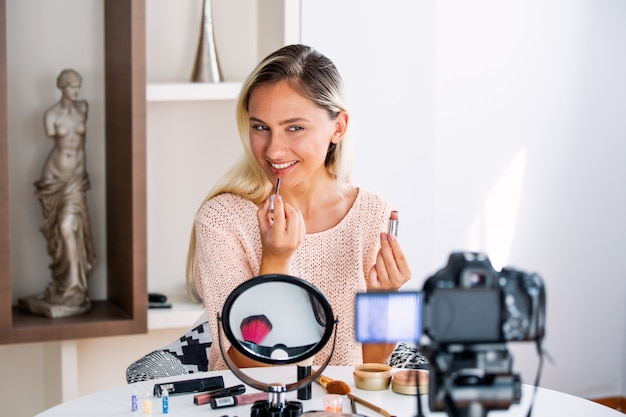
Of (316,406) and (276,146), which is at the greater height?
(276,146)

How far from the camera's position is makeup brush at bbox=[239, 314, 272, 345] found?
125 cm

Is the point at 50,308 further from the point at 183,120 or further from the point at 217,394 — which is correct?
the point at 217,394

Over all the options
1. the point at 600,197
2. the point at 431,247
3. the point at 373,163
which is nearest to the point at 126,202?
the point at 373,163

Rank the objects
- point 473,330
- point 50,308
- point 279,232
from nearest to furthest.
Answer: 1. point 473,330
2. point 279,232
3. point 50,308

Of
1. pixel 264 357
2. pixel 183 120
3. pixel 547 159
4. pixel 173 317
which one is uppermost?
pixel 183 120

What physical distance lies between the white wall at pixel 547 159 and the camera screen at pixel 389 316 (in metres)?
1.82

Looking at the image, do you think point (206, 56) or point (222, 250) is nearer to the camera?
point (222, 250)

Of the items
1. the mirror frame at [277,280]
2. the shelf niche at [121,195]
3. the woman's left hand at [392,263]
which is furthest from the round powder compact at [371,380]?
the shelf niche at [121,195]

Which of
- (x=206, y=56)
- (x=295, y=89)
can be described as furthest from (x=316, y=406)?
(x=206, y=56)

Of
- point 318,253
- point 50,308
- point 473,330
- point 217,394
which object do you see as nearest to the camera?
point 473,330

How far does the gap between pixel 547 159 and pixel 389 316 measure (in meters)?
2.24

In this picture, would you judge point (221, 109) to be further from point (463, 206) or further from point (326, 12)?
point (463, 206)

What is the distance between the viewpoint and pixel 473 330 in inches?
36.1

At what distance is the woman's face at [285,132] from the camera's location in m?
1.72
